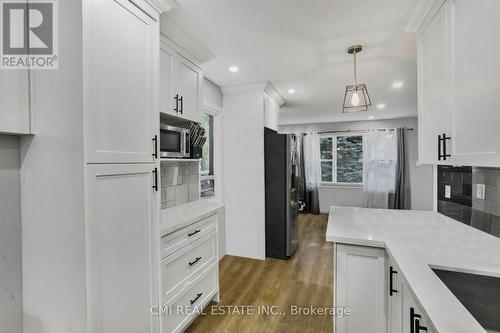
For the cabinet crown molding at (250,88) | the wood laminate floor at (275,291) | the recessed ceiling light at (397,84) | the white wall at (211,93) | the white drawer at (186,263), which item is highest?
the recessed ceiling light at (397,84)

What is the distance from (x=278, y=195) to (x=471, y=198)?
1996 mm

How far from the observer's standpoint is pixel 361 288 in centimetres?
146

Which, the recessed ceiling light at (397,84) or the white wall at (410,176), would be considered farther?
the white wall at (410,176)

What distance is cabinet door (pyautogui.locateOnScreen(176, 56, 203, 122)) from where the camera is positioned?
2035 mm

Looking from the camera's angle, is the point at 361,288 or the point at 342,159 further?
the point at 342,159

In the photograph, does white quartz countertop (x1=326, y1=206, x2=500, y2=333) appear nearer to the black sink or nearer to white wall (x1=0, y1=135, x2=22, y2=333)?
the black sink

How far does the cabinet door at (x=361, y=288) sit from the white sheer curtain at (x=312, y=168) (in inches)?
185

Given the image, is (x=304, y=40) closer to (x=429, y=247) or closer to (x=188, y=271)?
(x=429, y=247)

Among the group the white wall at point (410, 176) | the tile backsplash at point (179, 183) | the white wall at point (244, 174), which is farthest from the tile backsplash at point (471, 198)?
the white wall at point (410, 176)

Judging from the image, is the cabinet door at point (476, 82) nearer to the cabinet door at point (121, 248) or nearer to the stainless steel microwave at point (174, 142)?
the cabinet door at point (121, 248)

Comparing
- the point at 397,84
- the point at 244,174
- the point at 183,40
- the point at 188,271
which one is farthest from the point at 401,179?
the point at 183,40

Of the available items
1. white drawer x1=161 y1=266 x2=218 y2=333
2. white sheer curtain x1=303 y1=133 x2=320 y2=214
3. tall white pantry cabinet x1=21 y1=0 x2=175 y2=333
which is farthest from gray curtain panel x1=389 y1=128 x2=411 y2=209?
tall white pantry cabinet x1=21 y1=0 x2=175 y2=333

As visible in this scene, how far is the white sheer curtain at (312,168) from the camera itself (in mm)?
6078

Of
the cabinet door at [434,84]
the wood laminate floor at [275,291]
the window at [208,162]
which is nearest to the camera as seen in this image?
the cabinet door at [434,84]
